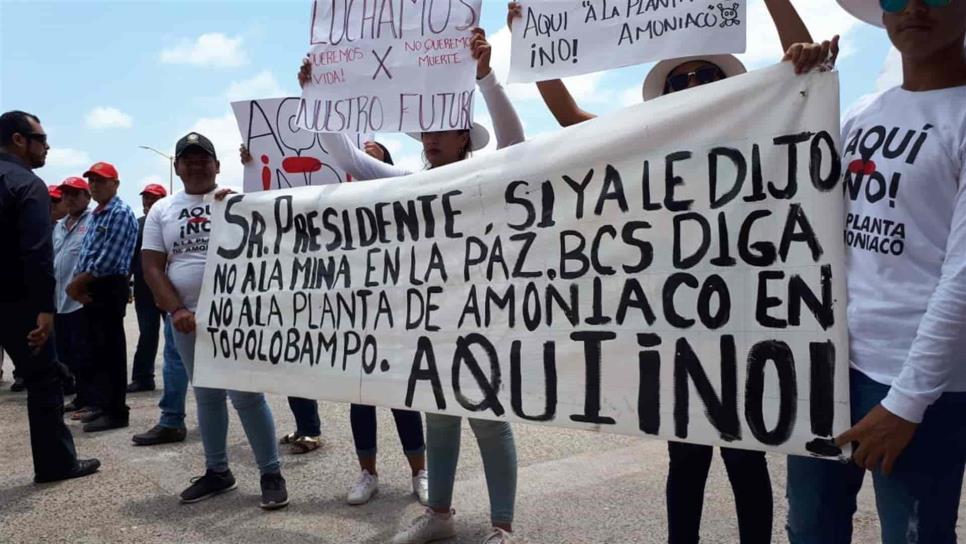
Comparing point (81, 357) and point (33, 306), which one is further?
point (81, 357)

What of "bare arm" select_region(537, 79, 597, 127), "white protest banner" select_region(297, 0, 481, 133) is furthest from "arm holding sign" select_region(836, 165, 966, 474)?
"white protest banner" select_region(297, 0, 481, 133)

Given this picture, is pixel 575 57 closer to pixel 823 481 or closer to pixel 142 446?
pixel 823 481

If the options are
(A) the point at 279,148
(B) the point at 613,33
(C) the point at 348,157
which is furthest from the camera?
(A) the point at 279,148

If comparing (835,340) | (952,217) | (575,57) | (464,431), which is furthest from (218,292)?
(952,217)

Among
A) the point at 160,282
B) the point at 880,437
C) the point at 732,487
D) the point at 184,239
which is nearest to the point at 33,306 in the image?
the point at 160,282

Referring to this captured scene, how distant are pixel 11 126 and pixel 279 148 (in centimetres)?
177

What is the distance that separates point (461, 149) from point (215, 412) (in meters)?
1.91

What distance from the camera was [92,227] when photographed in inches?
238

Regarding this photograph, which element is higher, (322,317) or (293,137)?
(293,137)

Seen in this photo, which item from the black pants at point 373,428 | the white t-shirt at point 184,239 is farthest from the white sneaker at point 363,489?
the white t-shirt at point 184,239

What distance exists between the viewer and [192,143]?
393 centimetres

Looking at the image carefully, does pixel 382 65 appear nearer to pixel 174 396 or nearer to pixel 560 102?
pixel 560 102

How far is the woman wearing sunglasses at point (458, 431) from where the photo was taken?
2951 millimetres

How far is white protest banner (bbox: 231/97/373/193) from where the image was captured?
3781mm
